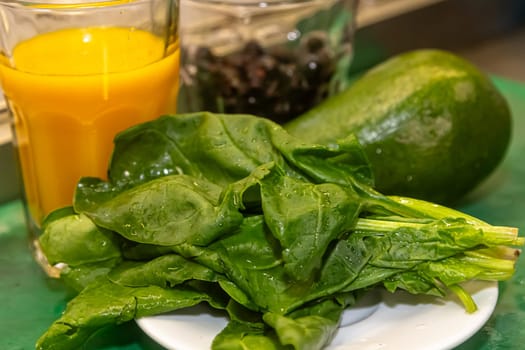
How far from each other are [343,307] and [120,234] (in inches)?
8.0

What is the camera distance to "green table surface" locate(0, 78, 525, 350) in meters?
0.74

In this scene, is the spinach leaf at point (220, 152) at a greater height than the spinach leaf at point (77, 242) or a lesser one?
greater

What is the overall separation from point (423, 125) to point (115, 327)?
15.4 inches

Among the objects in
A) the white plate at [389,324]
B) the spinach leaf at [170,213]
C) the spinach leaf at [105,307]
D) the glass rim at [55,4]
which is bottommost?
the white plate at [389,324]

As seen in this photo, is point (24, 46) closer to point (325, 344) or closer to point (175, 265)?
point (175, 265)

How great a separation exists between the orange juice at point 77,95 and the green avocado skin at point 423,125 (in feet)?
0.64

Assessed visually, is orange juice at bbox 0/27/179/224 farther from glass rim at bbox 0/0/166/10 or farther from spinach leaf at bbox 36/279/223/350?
spinach leaf at bbox 36/279/223/350

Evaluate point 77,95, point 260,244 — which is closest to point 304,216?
point 260,244

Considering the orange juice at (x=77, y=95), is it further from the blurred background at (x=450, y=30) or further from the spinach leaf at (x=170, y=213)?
the blurred background at (x=450, y=30)

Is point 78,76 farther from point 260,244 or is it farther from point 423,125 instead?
point 423,125

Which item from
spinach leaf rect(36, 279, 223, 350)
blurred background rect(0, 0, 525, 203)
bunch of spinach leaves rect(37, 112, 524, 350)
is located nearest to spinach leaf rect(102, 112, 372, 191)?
bunch of spinach leaves rect(37, 112, 524, 350)

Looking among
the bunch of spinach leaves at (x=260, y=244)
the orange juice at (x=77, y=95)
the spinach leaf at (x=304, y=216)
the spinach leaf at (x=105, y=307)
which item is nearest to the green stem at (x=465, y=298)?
the bunch of spinach leaves at (x=260, y=244)

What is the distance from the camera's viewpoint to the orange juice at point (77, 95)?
771 millimetres

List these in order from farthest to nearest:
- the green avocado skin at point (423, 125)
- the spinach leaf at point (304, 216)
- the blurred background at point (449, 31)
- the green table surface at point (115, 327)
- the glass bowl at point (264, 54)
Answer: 1. the blurred background at point (449, 31)
2. the glass bowl at point (264, 54)
3. the green avocado skin at point (423, 125)
4. the green table surface at point (115, 327)
5. the spinach leaf at point (304, 216)
